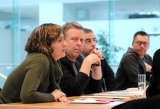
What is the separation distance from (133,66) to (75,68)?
4.72 ft

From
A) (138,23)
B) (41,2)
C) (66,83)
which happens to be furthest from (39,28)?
(41,2)

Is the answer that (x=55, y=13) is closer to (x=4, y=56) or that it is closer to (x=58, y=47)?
(x=4, y=56)

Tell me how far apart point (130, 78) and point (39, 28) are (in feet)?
6.93

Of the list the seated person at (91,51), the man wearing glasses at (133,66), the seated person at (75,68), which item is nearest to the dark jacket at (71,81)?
the seated person at (75,68)

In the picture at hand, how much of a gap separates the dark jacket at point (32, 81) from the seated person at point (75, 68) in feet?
0.98

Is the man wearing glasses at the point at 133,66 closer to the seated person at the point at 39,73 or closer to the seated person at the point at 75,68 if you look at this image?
the seated person at the point at 75,68

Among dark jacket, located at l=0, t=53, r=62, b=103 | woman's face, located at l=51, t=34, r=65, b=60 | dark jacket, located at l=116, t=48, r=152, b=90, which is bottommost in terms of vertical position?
dark jacket, located at l=116, t=48, r=152, b=90

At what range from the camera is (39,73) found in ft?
6.46

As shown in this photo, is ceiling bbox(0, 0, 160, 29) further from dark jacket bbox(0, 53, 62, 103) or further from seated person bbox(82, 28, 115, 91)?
dark jacket bbox(0, 53, 62, 103)

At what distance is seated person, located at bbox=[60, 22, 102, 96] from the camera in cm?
247

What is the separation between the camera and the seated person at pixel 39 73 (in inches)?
76.1

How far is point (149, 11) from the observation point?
5.67 m

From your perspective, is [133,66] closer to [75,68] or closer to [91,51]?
[91,51]

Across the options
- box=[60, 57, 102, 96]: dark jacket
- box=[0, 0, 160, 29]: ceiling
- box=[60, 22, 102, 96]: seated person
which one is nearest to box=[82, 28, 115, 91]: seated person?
box=[60, 22, 102, 96]: seated person
